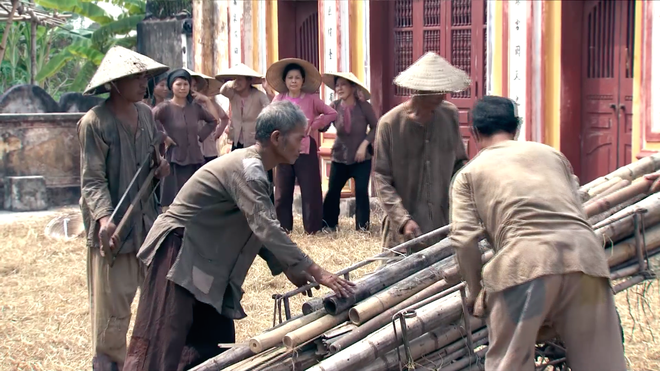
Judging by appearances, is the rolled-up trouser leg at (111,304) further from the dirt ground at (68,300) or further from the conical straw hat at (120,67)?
the conical straw hat at (120,67)

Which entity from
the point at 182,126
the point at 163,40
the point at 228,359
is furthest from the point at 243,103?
the point at 163,40

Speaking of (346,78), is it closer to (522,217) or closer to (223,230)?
(223,230)

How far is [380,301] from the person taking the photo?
403cm

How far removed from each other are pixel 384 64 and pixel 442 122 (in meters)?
5.90

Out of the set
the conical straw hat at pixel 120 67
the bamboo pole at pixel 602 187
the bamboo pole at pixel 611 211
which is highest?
the conical straw hat at pixel 120 67

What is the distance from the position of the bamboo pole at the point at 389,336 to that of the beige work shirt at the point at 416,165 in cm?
148

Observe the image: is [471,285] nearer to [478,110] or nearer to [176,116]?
[478,110]

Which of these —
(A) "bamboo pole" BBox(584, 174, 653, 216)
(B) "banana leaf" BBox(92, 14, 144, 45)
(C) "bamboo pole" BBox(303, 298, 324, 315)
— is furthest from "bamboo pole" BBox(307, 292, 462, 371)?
(B) "banana leaf" BBox(92, 14, 144, 45)

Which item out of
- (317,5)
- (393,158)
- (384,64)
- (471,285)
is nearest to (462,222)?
(471,285)

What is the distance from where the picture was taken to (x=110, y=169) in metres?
5.30

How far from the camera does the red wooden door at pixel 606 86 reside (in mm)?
8930

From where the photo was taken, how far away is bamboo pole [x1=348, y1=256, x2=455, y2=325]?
3.96 metres

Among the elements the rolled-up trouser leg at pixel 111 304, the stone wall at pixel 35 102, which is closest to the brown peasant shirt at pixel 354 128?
the rolled-up trouser leg at pixel 111 304

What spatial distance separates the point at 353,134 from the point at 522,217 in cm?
614
